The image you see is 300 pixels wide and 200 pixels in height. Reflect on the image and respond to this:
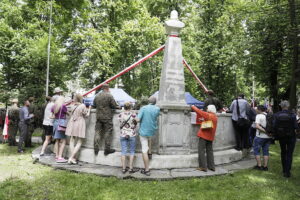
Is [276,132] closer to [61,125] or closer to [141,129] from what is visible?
[141,129]

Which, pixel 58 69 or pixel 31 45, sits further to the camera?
pixel 58 69

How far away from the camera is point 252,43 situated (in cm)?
1021

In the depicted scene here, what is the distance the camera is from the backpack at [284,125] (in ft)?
21.2

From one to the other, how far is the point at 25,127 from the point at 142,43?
1468cm

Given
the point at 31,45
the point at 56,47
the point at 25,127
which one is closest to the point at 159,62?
the point at 56,47

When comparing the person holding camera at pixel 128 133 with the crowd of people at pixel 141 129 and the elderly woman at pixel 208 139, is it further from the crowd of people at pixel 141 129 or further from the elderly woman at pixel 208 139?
the elderly woman at pixel 208 139

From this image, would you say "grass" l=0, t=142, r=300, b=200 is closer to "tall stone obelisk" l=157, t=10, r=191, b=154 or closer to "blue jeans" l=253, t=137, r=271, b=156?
"blue jeans" l=253, t=137, r=271, b=156

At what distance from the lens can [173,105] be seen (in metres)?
6.81

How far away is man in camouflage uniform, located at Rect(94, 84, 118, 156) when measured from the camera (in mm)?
6812

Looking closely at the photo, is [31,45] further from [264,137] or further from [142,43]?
[264,137]

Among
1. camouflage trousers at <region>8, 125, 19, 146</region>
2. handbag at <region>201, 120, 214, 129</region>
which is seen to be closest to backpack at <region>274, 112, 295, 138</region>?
handbag at <region>201, 120, 214, 129</region>

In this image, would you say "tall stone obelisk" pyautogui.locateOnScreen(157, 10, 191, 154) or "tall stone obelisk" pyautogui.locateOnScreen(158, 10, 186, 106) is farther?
"tall stone obelisk" pyautogui.locateOnScreen(158, 10, 186, 106)

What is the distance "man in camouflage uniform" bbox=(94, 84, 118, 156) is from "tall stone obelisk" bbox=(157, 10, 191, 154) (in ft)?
4.30

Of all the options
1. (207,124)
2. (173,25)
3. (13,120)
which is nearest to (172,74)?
(173,25)
